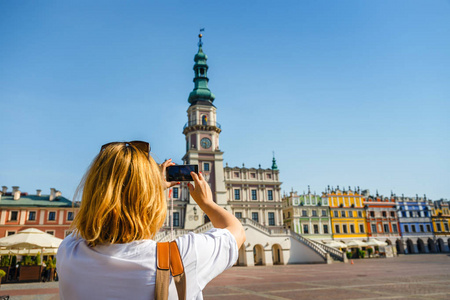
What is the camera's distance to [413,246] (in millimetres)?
59812

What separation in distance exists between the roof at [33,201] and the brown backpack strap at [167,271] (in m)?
41.5

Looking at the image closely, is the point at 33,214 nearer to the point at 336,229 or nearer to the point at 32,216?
the point at 32,216

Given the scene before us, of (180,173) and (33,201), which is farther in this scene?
(33,201)

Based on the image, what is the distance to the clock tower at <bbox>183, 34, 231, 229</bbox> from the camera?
41594 mm

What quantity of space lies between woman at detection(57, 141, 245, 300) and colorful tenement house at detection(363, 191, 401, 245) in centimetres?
6085

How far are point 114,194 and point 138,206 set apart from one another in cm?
13

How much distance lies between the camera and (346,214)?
54688mm

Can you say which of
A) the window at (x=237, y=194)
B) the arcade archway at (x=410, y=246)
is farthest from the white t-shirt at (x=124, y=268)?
the arcade archway at (x=410, y=246)

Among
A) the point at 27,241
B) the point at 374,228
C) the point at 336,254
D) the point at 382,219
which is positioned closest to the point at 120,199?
the point at 27,241

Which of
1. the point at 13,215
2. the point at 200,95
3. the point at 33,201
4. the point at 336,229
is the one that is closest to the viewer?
the point at 13,215

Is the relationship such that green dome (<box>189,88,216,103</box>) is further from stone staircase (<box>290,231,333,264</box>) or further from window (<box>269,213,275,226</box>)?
stone staircase (<box>290,231,333,264</box>)

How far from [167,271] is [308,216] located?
53629 millimetres

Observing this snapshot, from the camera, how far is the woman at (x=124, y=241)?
142 centimetres

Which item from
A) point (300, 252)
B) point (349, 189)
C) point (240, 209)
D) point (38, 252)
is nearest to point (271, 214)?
point (240, 209)
